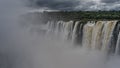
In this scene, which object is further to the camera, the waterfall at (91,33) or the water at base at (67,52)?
the waterfall at (91,33)

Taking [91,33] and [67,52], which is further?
[67,52]

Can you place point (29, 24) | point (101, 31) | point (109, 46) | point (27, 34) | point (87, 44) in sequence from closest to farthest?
point (109, 46), point (101, 31), point (87, 44), point (27, 34), point (29, 24)

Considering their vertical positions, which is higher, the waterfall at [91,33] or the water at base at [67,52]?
the waterfall at [91,33]

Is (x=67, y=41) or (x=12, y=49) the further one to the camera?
(x=67, y=41)

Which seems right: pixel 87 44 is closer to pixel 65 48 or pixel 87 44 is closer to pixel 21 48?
pixel 65 48

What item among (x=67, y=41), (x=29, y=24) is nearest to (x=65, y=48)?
(x=67, y=41)

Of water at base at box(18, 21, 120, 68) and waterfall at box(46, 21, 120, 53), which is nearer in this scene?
water at base at box(18, 21, 120, 68)

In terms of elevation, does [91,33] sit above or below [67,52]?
above

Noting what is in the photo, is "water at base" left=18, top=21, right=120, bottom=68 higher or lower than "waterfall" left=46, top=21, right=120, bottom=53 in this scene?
lower
